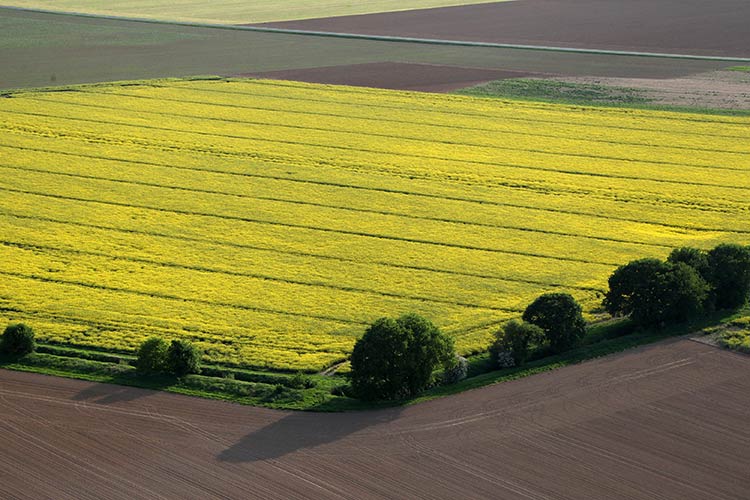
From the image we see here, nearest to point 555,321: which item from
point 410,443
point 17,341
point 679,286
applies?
point 679,286

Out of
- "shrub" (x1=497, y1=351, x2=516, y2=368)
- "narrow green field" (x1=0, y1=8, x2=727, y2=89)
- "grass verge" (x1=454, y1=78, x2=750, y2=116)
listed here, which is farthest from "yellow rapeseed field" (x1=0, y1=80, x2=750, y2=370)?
"narrow green field" (x1=0, y1=8, x2=727, y2=89)

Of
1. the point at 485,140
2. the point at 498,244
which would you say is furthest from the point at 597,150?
the point at 498,244

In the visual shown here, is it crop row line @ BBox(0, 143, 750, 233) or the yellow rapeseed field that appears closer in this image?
the yellow rapeseed field

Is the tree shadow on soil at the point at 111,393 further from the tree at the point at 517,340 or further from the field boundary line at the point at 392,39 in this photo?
the field boundary line at the point at 392,39

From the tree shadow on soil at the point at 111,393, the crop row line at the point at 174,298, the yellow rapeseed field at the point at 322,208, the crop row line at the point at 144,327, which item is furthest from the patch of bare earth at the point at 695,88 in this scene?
the tree shadow on soil at the point at 111,393

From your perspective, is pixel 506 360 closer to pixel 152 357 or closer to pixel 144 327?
pixel 152 357

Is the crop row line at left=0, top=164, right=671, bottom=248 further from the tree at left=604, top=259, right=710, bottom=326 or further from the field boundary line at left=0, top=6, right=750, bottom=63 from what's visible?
the field boundary line at left=0, top=6, right=750, bottom=63
